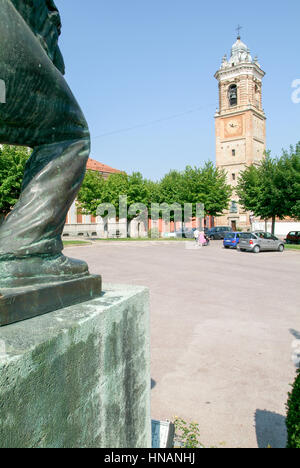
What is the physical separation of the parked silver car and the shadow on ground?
20107mm

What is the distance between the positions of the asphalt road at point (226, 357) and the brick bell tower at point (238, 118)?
4594 cm

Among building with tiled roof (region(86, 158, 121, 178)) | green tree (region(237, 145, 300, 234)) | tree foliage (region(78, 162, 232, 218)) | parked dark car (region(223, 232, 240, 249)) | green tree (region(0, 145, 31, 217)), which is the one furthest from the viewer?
building with tiled roof (region(86, 158, 121, 178))

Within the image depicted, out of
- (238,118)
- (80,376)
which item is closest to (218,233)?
(238,118)

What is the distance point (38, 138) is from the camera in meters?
2.08

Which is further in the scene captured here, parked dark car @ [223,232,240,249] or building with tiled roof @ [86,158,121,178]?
building with tiled roof @ [86,158,121,178]

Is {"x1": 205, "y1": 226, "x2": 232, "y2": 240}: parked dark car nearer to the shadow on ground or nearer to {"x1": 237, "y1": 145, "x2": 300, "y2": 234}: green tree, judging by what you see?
{"x1": 237, "y1": 145, "x2": 300, "y2": 234}: green tree

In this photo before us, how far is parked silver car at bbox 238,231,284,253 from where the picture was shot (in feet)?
75.5

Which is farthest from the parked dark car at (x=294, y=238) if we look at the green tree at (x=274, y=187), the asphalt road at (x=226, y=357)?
the asphalt road at (x=226, y=357)

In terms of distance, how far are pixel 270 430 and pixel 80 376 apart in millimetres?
2567

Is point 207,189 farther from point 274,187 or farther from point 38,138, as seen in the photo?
point 38,138

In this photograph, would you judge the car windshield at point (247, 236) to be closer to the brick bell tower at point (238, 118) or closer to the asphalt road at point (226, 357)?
the asphalt road at point (226, 357)

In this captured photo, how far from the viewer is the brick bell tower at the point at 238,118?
55.2m

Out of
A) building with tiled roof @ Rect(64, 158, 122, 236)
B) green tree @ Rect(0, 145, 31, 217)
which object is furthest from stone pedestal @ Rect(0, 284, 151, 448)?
building with tiled roof @ Rect(64, 158, 122, 236)
